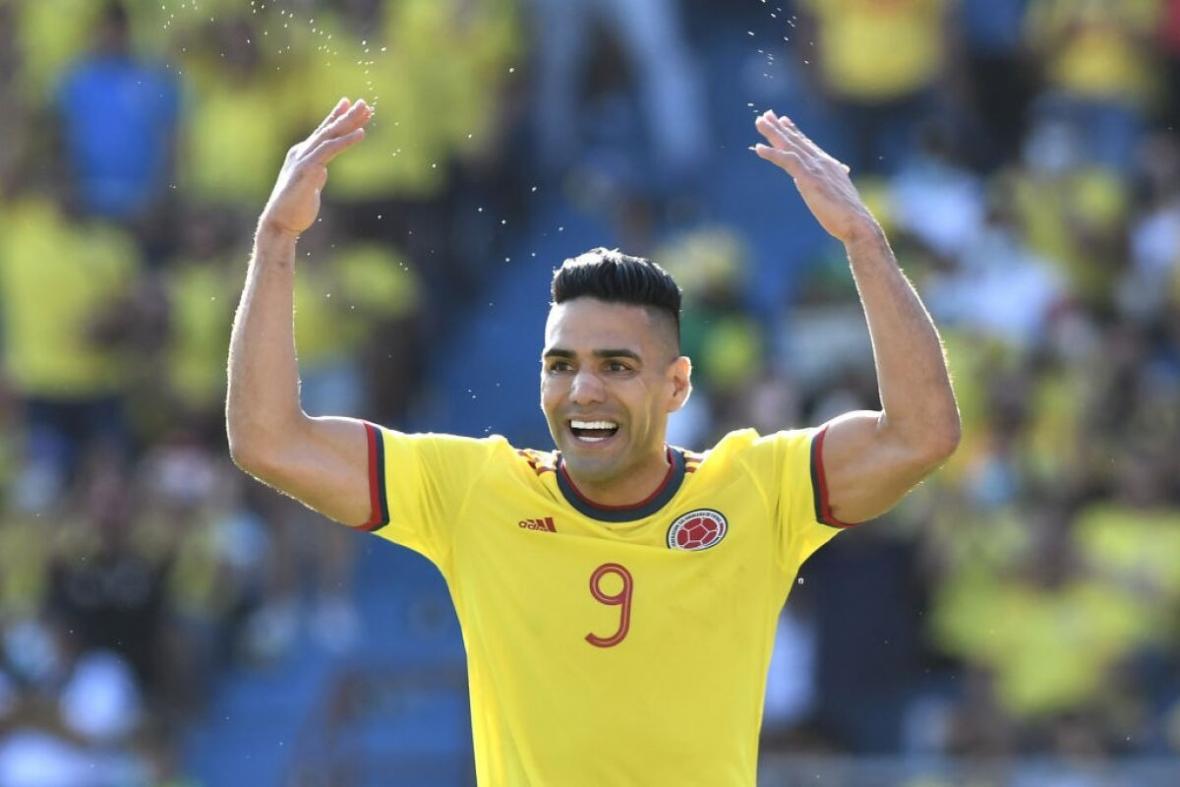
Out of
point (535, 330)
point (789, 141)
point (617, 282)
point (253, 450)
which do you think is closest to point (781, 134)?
point (789, 141)

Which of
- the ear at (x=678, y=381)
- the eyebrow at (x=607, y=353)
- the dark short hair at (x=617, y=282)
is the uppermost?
the dark short hair at (x=617, y=282)

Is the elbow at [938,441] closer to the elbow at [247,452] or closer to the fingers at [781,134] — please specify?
the fingers at [781,134]

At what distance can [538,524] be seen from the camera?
5.46 meters

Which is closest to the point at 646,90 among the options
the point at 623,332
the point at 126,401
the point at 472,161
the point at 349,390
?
the point at 472,161

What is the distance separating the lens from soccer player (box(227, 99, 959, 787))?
17.2 ft

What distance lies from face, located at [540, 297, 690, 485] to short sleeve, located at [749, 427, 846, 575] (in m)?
0.28

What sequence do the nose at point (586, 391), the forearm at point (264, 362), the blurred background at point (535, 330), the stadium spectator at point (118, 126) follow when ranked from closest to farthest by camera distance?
the forearm at point (264, 362) → the nose at point (586, 391) → the blurred background at point (535, 330) → the stadium spectator at point (118, 126)

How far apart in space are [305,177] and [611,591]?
1.14 meters

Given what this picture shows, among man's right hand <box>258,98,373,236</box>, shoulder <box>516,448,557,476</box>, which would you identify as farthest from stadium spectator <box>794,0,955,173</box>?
man's right hand <box>258,98,373,236</box>

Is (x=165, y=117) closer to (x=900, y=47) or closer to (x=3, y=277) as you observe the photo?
(x=3, y=277)

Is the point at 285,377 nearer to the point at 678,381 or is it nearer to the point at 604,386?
the point at 604,386

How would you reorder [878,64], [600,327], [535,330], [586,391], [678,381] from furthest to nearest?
1. [535,330]
2. [878,64]
3. [678,381]
4. [600,327]
5. [586,391]

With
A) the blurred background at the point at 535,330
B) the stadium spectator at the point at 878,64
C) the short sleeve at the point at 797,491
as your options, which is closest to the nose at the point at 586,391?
the short sleeve at the point at 797,491

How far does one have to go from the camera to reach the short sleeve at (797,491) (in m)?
5.48
